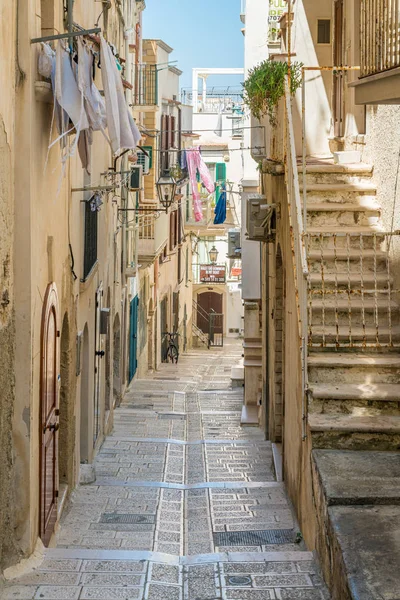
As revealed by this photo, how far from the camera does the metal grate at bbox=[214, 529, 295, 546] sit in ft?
30.8

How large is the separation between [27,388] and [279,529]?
3.36 metres

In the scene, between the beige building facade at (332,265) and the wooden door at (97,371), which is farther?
the wooden door at (97,371)

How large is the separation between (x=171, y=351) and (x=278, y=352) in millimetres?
22583

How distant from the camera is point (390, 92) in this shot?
849cm

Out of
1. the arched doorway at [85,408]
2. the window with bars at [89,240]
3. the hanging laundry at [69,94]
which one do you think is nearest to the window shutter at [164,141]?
the window with bars at [89,240]

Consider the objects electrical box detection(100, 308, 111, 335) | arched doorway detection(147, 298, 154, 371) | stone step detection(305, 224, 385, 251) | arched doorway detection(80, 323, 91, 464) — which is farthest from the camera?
arched doorway detection(147, 298, 154, 371)

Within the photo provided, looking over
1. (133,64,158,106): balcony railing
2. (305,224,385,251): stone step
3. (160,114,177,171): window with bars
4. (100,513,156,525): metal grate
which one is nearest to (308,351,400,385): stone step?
(305,224,385,251): stone step

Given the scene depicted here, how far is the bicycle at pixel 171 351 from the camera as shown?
36.7m

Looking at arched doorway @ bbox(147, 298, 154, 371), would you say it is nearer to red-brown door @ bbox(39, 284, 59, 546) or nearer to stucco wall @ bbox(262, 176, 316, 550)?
stucco wall @ bbox(262, 176, 316, 550)

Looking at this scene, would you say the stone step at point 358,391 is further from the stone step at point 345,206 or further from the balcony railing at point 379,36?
the stone step at point 345,206

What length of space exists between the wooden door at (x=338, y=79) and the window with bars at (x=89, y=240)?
452 cm

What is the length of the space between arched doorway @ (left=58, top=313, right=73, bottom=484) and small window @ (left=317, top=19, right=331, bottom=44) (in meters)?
7.78

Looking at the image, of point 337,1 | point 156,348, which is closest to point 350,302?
point 337,1

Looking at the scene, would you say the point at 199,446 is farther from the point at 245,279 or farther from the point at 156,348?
the point at 156,348
